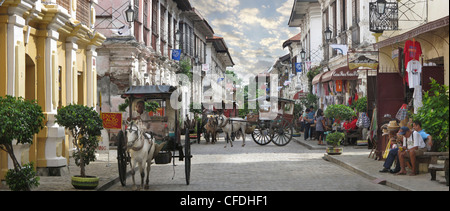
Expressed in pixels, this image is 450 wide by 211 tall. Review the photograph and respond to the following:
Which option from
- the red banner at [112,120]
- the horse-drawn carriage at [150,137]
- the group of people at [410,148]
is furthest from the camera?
the red banner at [112,120]

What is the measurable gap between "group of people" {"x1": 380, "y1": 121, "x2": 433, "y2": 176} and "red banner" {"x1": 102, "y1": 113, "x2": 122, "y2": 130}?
6.83m

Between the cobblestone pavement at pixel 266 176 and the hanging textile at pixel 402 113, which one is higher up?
the hanging textile at pixel 402 113

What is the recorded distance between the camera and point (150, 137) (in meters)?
11.5

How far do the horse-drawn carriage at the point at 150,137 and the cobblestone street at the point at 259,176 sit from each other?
1.81 ft

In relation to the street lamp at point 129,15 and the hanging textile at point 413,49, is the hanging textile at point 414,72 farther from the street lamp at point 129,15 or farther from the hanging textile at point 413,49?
the street lamp at point 129,15

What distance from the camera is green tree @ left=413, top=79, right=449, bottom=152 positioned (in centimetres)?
1130

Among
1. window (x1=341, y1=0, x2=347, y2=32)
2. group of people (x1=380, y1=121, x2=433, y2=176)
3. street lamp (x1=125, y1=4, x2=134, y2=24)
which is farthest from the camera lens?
window (x1=341, y1=0, x2=347, y2=32)

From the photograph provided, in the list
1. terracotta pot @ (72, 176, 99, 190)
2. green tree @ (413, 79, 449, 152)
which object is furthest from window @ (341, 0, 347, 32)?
terracotta pot @ (72, 176, 99, 190)

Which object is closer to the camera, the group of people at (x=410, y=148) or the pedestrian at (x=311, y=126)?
the group of people at (x=410, y=148)

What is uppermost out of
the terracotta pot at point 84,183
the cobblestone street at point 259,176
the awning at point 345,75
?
the awning at point 345,75

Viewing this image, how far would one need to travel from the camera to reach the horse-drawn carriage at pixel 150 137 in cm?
1104

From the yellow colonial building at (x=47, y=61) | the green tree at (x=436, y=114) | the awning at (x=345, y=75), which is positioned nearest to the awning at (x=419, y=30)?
the green tree at (x=436, y=114)

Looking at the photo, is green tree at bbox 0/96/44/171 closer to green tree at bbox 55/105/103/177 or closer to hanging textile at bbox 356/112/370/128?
green tree at bbox 55/105/103/177

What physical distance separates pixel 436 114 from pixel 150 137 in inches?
221
